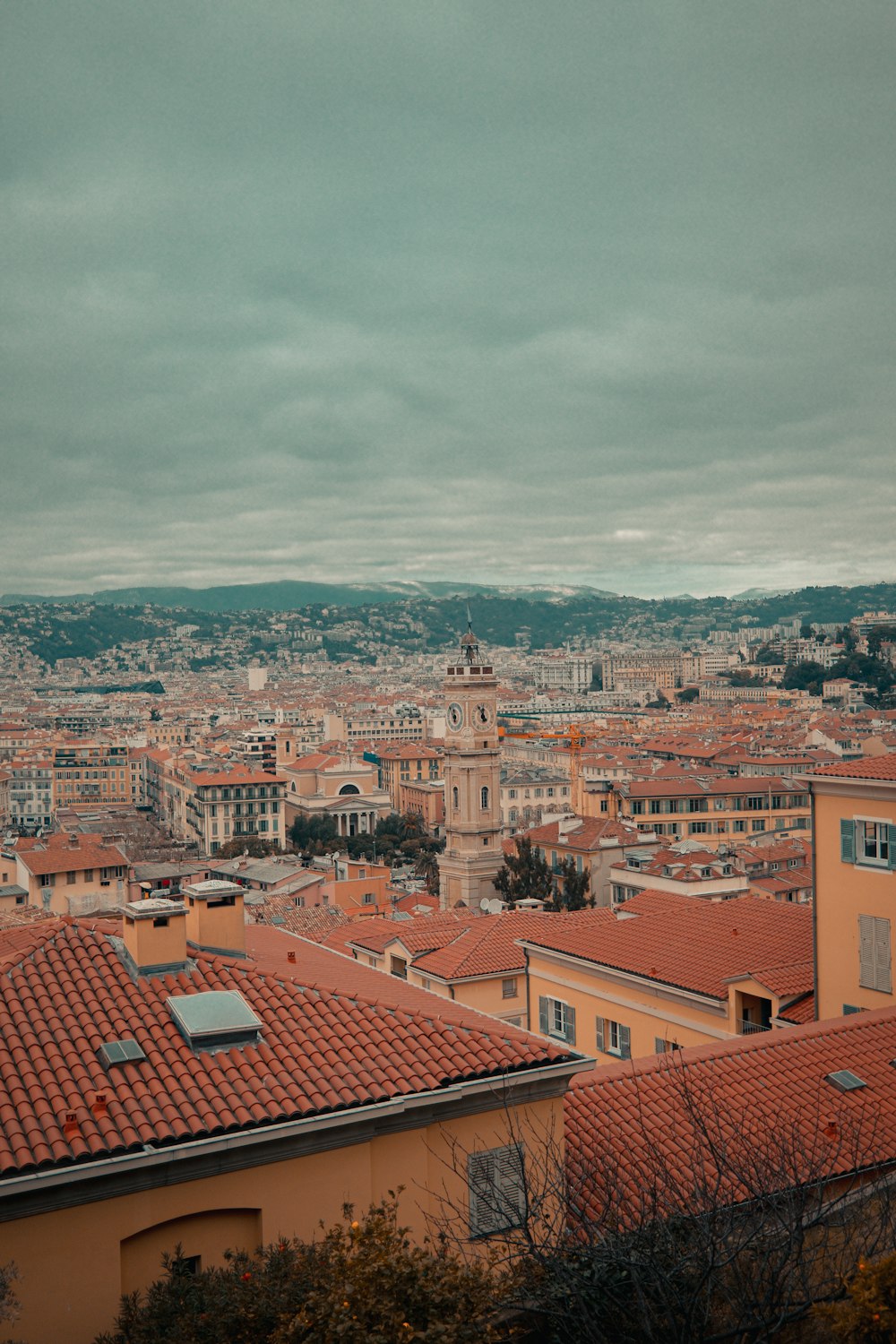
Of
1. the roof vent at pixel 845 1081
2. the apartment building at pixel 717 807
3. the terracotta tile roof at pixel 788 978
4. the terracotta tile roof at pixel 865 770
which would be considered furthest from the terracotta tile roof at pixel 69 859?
the roof vent at pixel 845 1081

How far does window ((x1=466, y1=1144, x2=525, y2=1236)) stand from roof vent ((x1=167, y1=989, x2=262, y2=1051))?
1.48 m

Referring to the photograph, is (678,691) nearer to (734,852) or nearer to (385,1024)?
(734,852)

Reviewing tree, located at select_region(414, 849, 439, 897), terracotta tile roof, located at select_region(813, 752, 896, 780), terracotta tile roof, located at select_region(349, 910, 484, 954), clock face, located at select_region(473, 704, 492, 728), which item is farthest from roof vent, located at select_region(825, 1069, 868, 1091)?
clock face, located at select_region(473, 704, 492, 728)

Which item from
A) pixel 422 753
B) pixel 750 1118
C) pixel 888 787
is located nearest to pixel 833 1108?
pixel 750 1118

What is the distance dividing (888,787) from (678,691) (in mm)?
162895

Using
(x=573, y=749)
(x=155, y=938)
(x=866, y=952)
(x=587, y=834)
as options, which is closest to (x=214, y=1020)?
(x=155, y=938)

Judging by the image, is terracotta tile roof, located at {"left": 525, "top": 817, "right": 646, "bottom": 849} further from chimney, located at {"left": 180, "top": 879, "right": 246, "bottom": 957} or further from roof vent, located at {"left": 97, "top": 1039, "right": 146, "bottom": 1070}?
roof vent, located at {"left": 97, "top": 1039, "right": 146, "bottom": 1070}

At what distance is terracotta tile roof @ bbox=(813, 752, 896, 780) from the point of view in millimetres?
11742

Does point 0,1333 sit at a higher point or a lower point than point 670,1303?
lower

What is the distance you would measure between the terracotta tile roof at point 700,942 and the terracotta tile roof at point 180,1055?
5479 millimetres

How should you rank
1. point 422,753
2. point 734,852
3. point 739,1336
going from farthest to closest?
1. point 422,753
2. point 734,852
3. point 739,1336

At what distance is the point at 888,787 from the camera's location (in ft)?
37.8

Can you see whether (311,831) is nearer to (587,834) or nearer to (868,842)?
(587,834)

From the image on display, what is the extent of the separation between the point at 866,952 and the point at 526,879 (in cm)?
2850
